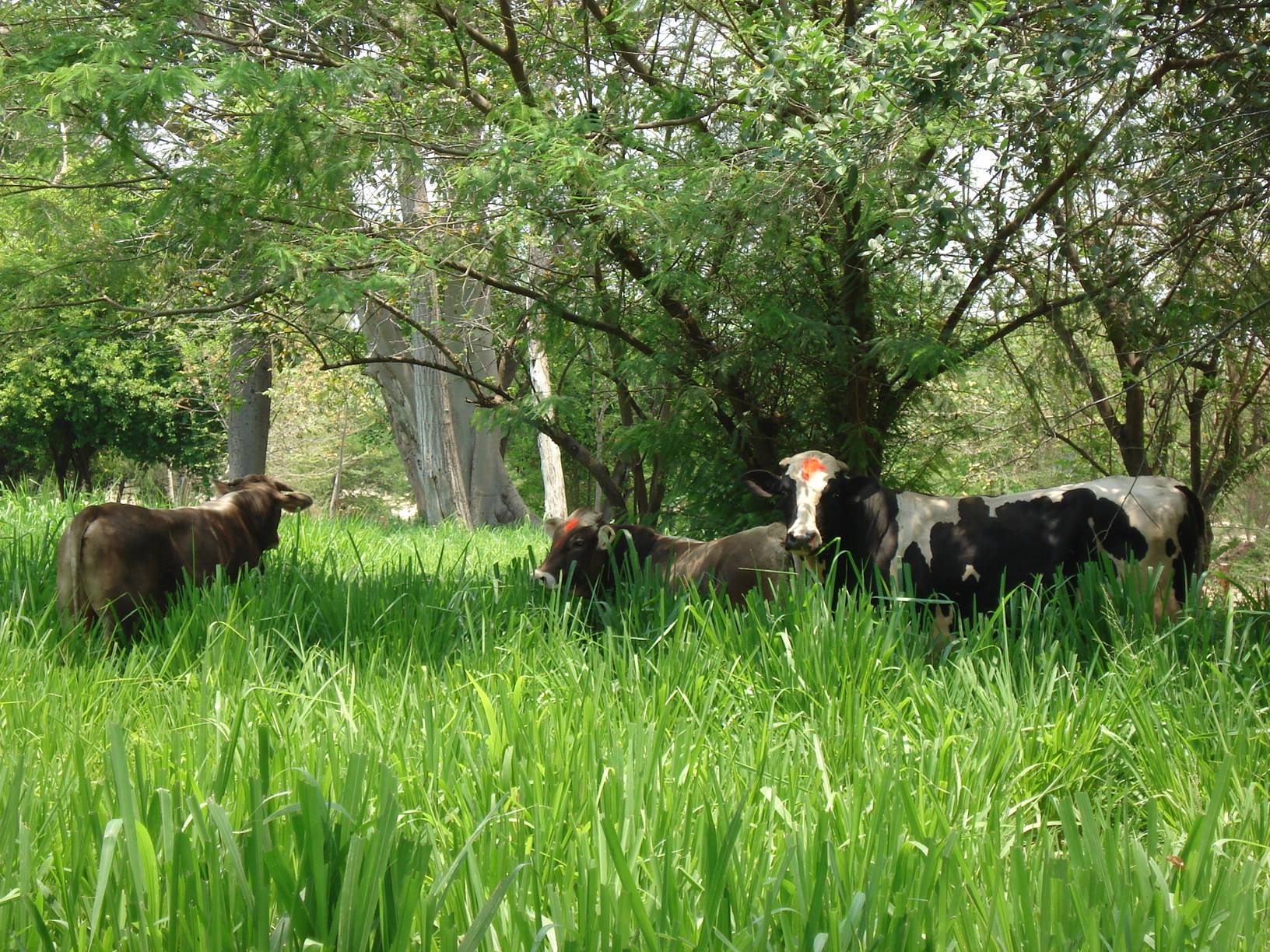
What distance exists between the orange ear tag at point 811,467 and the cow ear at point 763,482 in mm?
188

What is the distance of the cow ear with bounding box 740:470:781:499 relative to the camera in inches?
255

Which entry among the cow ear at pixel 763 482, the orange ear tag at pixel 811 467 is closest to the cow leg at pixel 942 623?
the orange ear tag at pixel 811 467

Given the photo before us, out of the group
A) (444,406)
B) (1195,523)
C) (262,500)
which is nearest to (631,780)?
(1195,523)

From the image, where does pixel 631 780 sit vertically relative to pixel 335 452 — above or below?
below

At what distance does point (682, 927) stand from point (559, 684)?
1950 millimetres

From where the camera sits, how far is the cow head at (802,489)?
5.81 meters

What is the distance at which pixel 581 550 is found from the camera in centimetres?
648

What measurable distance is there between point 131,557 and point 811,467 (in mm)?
3409

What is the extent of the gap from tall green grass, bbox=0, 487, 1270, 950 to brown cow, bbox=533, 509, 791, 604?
14.2 inches

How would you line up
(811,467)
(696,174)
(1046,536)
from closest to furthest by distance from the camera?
1. (1046,536)
2. (811,467)
3. (696,174)

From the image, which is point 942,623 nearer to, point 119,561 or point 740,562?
point 740,562

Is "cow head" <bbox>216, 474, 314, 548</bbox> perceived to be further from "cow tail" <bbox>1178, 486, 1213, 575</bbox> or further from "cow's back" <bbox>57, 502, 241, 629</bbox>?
"cow tail" <bbox>1178, 486, 1213, 575</bbox>

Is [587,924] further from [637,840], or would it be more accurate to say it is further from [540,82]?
[540,82]

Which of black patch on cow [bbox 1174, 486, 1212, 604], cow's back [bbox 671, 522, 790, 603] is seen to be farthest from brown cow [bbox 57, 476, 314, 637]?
black patch on cow [bbox 1174, 486, 1212, 604]
